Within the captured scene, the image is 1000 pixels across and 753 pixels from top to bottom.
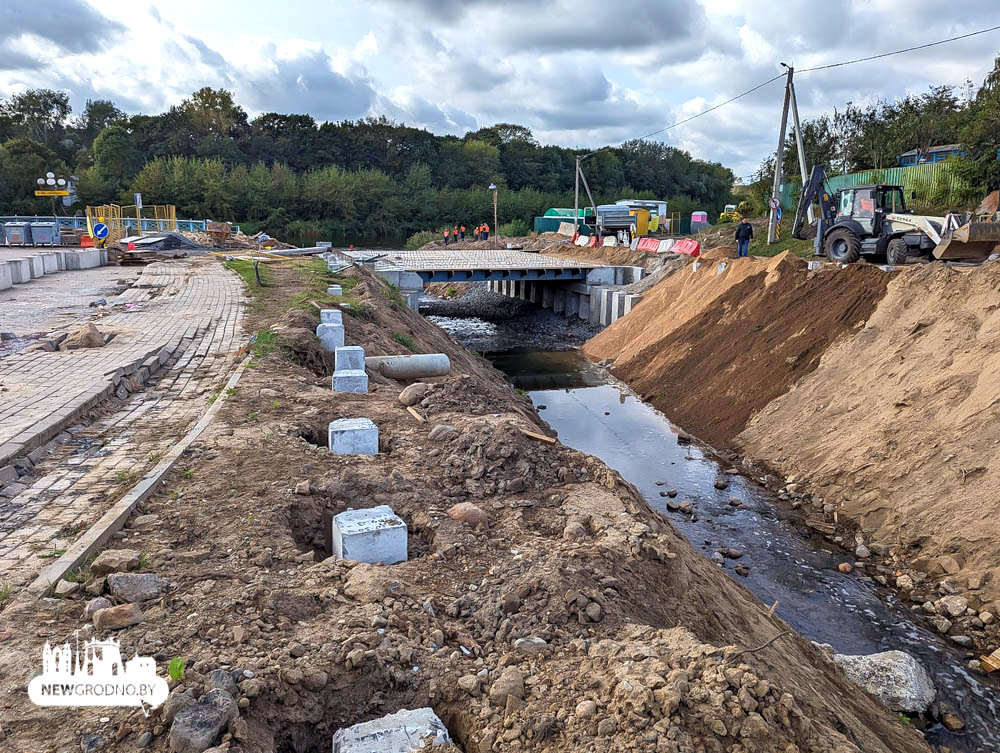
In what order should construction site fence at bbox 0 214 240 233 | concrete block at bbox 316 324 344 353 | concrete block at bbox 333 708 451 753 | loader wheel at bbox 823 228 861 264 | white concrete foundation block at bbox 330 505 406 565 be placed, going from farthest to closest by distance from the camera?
1. construction site fence at bbox 0 214 240 233
2. loader wheel at bbox 823 228 861 264
3. concrete block at bbox 316 324 344 353
4. white concrete foundation block at bbox 330 505 406 565
5. concrete block at bbox 333 708 451 753

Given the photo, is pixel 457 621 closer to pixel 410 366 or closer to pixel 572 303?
pixel 410 366

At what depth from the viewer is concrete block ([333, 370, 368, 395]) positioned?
28.7ft

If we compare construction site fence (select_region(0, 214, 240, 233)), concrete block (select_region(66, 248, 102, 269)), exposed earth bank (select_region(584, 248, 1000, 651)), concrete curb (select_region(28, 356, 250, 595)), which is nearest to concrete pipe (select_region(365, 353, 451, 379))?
concrete curb (select_region(28, 356, 250, 595))

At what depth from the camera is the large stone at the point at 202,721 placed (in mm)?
2920

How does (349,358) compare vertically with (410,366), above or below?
above

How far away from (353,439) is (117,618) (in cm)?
318

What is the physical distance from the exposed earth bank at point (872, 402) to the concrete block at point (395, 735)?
20.9 ft

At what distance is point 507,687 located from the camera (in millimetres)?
3469

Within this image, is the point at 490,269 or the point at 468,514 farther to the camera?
the point at 490,269

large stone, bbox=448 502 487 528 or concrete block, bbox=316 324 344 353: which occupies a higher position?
concrete block, bbox=316 324 344 353

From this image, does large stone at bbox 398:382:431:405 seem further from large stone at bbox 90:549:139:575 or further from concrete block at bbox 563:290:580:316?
concrete block at bbox 563:290:580:316

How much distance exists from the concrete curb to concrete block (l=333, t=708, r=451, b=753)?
2209mm

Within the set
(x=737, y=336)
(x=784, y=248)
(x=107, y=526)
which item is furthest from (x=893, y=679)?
(x=784, y=248)

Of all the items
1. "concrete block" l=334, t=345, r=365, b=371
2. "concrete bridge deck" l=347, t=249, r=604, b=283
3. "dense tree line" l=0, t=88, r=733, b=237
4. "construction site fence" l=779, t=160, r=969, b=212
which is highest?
"dense tree line" l=0, t=88, r=733, b=237
